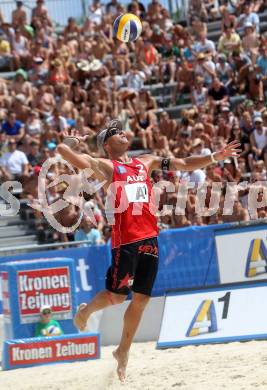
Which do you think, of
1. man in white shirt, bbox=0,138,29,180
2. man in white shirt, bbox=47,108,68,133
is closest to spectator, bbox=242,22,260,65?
man in white shirt, bbox=47,108,68,133

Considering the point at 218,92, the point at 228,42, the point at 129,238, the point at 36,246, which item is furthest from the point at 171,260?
Result: the point at 228,42

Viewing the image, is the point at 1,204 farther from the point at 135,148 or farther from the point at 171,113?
the point at 171,113

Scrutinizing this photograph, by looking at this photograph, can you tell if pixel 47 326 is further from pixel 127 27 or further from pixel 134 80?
pixel 134 80

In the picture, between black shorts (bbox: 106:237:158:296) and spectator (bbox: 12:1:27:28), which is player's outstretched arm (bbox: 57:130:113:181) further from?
spectator (bbox: 12:1:27:28)

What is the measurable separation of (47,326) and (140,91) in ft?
23.4

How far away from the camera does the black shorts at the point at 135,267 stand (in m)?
8.11

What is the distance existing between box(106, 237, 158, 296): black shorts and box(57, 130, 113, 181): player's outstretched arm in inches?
25.6

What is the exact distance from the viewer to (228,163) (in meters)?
14.7

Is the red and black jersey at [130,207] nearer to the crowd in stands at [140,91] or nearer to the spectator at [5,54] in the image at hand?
the crowd in stands at [140,91]

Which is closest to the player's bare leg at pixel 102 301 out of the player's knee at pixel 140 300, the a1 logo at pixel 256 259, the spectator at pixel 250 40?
the player's knee at pixel 140 300

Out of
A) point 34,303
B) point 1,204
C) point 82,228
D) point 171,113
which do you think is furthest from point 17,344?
point 171,113

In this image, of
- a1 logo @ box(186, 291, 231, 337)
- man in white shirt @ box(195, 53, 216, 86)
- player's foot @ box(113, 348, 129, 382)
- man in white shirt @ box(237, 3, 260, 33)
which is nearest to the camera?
player's foot @ box(113, 348, 129, 382)

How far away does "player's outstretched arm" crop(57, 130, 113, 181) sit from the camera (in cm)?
791

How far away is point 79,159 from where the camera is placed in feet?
26.0
